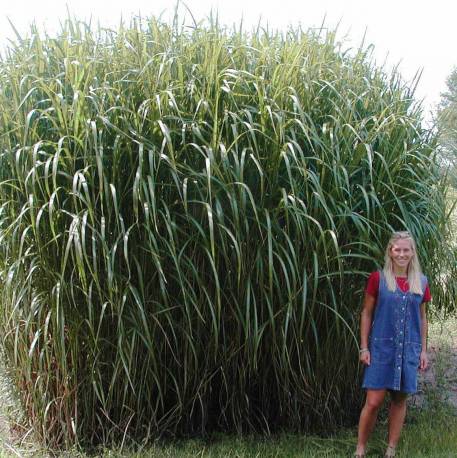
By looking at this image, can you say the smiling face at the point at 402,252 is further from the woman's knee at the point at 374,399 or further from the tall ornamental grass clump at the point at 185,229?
the woman's knee at the point at 374,399

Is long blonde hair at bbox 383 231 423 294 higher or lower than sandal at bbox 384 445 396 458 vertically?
higher

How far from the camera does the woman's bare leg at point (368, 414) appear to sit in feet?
10.2

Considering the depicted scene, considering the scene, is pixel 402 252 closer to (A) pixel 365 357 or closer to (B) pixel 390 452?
(A) pixel 365 357

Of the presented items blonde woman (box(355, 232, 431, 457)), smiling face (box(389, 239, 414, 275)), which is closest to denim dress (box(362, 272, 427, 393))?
blonde woman (box(355, 232, 431, 457))

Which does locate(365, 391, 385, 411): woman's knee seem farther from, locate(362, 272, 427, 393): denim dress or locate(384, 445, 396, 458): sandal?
locate(384, 445, 396, 458): sandal

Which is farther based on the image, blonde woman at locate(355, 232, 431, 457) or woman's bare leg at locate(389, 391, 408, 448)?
woman's bare leg at locate(389, 391, 408, 448)

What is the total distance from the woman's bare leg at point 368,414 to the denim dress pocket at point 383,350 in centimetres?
15

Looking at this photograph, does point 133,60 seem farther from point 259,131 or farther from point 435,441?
point 435,441

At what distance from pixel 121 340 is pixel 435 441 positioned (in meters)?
1.70

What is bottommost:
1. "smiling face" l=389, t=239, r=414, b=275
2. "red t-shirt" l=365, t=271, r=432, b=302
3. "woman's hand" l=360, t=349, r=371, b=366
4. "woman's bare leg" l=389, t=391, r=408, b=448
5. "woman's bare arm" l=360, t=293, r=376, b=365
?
"woman's bare leg" l=389, t=391, r=408, b=448

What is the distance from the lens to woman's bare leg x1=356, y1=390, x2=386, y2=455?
3104 mm

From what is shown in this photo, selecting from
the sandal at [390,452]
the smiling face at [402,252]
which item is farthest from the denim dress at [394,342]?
the sandal at [390,452]

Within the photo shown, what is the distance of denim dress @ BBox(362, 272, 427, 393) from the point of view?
3.05 meters

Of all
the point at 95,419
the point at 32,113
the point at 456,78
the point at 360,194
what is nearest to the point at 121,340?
the point at 95,419
